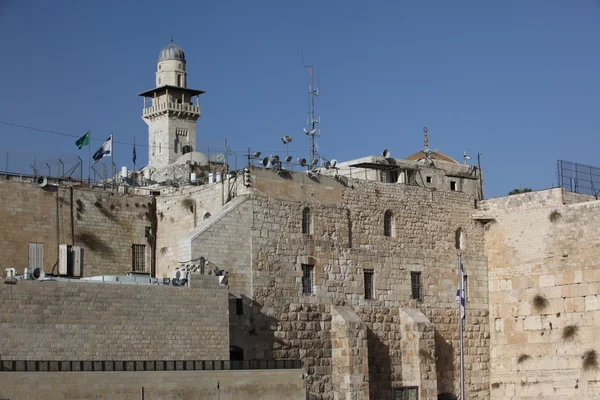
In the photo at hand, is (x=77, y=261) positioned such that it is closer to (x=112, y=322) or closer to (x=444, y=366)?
(x=112, y=322)

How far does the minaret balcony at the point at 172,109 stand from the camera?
6569cm

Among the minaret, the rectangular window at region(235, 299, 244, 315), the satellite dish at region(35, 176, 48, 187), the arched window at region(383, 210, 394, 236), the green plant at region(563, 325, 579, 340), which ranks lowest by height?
the green plant at region(563, 325, 579, 340)

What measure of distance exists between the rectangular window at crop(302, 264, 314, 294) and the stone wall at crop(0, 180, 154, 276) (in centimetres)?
489

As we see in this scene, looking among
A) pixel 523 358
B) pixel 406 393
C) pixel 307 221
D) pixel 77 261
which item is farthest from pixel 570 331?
pixel 77 261

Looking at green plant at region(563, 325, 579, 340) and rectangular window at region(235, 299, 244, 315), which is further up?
rectangular window at region(235, 299, 244, 315)

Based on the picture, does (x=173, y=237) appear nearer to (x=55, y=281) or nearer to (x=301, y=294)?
(x=301, y=294)

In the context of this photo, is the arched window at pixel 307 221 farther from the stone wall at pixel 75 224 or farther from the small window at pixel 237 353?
the stone wall at pixel 75 224

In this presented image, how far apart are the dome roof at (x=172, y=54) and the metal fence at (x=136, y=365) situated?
132 feet

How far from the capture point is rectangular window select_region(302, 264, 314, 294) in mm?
32438

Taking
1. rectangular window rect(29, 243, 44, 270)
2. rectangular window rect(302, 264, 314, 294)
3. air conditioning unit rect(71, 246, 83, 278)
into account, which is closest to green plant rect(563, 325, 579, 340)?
rectangular window rect(302, 264, 314, 294)

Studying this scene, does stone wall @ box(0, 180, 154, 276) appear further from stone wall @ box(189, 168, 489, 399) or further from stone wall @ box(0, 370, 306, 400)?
stone wall @ box(0, 370, 306, 400)

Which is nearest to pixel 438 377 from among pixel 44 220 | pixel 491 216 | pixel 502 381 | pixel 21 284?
pixel 502 381

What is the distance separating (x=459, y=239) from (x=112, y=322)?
14351 millimetres

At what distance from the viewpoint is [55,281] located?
84.6 feet
